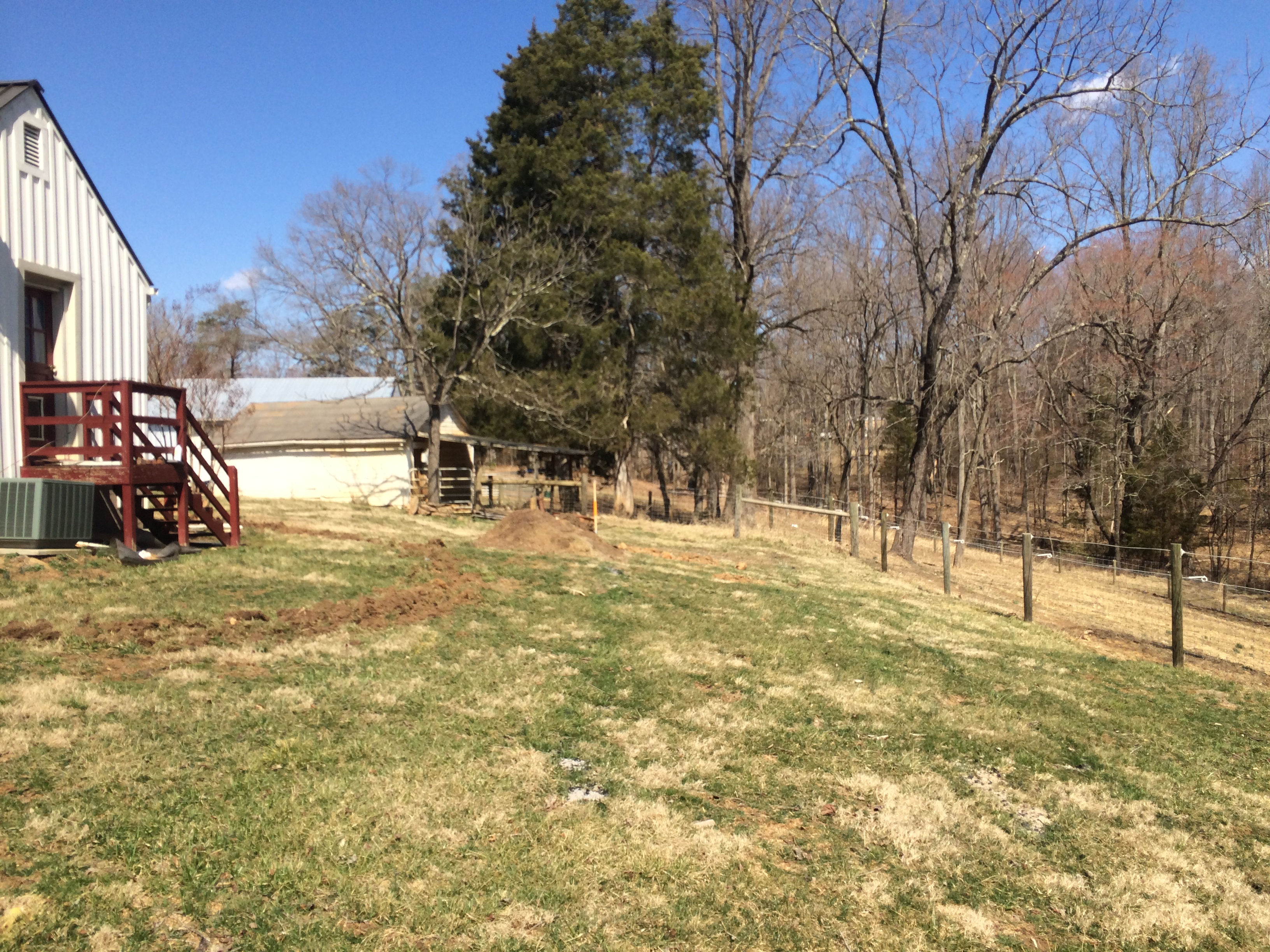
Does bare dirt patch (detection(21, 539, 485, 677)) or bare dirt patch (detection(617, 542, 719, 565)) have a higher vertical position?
bare dirt patch (detection(21, 539, 485, 677))

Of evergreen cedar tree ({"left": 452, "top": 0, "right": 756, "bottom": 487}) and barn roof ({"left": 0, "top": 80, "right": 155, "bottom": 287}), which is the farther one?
evergreen cedar tree ({"left": 452, "top": 0, "right": 756, "bottom": 487})

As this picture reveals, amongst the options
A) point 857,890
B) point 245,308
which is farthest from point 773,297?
point 245,308

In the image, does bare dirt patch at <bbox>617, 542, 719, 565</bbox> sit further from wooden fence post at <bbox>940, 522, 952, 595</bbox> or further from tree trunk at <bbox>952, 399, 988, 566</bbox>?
tree trunk at <bbox>952, 399, 988, 566</bbox>

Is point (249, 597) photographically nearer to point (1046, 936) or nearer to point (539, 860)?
point (539, 860)

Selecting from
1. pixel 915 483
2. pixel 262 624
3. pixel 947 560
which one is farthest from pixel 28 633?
pixel 915 483

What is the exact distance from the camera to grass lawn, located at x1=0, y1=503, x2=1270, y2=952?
13.2ft

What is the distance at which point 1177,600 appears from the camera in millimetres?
10859

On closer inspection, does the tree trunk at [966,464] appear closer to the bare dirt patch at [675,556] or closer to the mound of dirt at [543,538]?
the bare dirt patch at [675,556]

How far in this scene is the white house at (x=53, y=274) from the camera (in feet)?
34.2

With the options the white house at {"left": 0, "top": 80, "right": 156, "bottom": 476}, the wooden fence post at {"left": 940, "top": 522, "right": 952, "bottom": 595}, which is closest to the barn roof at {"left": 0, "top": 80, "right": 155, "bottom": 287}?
the white house at {"left": 0, "top": 80, "right": 156, "bottom": 476}

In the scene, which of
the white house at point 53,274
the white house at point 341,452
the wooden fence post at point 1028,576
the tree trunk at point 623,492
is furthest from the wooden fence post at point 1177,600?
the tree trunk at point 623,492

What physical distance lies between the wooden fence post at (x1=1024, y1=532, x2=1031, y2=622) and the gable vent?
14.2 metres

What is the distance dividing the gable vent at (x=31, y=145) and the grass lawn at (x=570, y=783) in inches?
199

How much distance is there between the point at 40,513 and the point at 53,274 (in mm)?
3403
